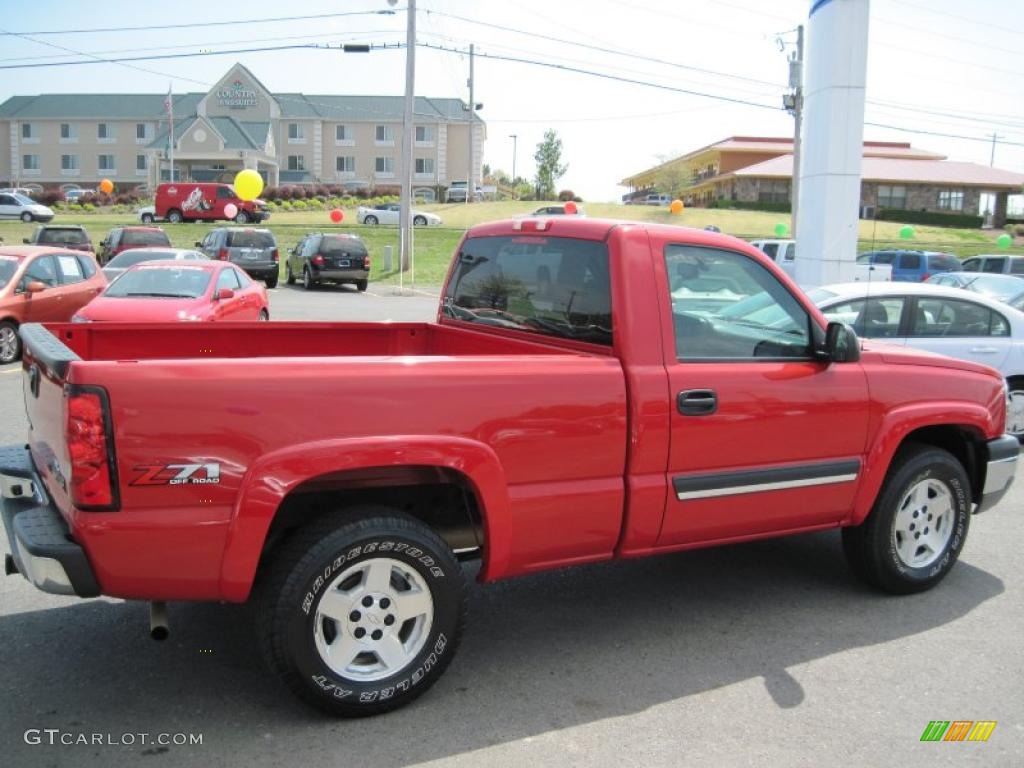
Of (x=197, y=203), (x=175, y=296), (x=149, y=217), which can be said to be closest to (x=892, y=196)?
(x=197, y=203)

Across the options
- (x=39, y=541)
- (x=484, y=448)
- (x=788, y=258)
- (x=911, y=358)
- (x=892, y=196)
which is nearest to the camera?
(x=39, y=541)

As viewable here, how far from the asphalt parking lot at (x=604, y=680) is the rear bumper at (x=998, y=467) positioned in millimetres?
515

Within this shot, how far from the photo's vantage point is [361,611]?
3.52 m

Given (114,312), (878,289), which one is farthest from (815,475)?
(114,312)

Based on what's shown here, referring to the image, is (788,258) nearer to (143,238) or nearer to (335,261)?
(335,261)

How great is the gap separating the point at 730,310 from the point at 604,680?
1.79 meters

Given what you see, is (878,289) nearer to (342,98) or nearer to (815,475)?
(815,475)

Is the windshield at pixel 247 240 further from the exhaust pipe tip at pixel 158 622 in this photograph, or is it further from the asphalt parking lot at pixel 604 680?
the exhaust pipe tip at pixel 158 622

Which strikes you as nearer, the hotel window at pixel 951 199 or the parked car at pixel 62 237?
the parked car at pixel 62 237

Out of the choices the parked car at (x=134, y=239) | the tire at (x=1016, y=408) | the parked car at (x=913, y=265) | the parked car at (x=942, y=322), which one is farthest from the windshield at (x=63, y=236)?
the tire at (x=1016, y=408)

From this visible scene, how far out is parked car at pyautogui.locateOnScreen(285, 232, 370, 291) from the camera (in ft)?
89.9

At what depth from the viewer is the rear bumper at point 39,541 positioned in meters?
3.14

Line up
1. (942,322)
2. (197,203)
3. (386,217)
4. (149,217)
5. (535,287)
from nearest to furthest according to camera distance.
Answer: (535,287) → (942,322) → (197,203) → (149,217) → (386,217)

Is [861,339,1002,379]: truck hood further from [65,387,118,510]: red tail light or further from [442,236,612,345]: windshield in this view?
[65,387,118,510]: red tail light
